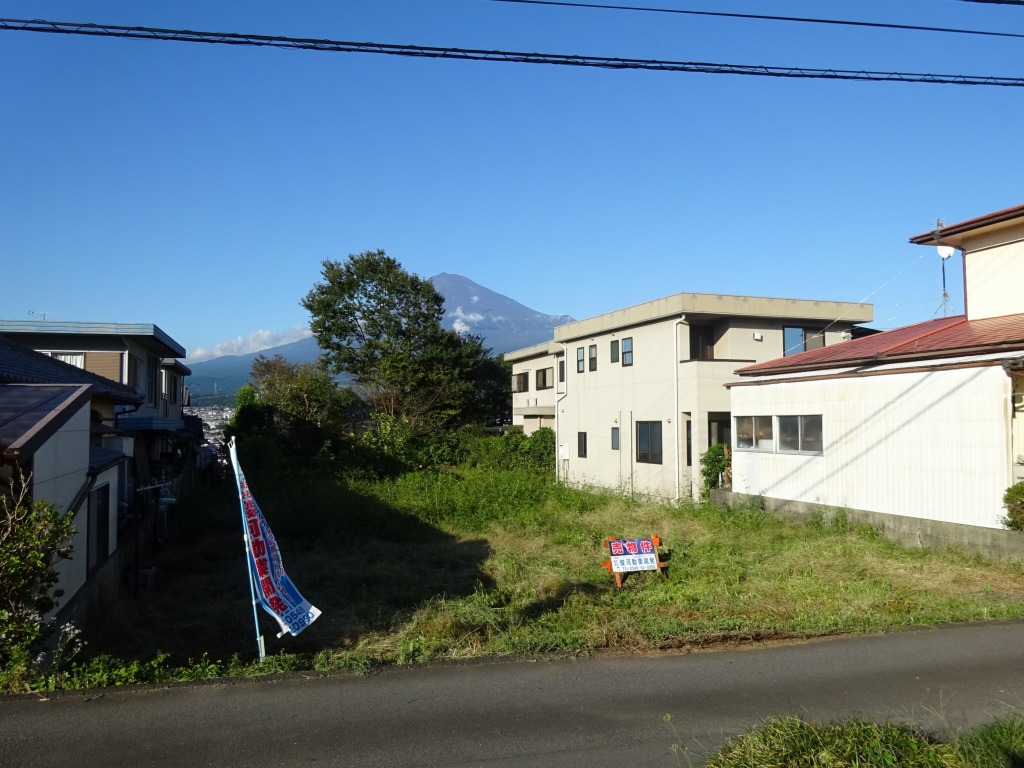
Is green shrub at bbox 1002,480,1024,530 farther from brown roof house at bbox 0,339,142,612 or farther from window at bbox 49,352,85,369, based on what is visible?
window at bbox 49,352,85,369

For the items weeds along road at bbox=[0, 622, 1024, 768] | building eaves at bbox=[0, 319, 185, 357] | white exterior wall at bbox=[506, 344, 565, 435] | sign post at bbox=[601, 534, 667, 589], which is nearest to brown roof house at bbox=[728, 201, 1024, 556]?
sign post at bbox=[601, 534, 667, 589]

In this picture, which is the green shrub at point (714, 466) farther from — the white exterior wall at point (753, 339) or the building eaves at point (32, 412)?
the building eaves at point (32, 412)

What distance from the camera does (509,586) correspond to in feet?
31.4

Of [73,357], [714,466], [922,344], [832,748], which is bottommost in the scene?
[832,748]

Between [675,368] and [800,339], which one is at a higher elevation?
[800,339]

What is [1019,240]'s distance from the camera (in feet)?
39.5

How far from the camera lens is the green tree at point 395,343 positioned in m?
31.8

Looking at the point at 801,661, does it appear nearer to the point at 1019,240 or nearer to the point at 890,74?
the point at 890,74

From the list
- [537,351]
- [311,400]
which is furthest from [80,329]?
[537,351]

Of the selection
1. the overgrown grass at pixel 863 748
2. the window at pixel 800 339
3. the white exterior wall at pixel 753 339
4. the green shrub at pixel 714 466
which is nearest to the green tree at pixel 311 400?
the green shrub at pixel 714 466

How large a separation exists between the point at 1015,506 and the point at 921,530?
1733mm

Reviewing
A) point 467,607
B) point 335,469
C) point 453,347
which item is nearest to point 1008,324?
point 467,607

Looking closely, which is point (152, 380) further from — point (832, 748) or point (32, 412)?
point (832, 748)

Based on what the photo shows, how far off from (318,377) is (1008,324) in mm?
25675
